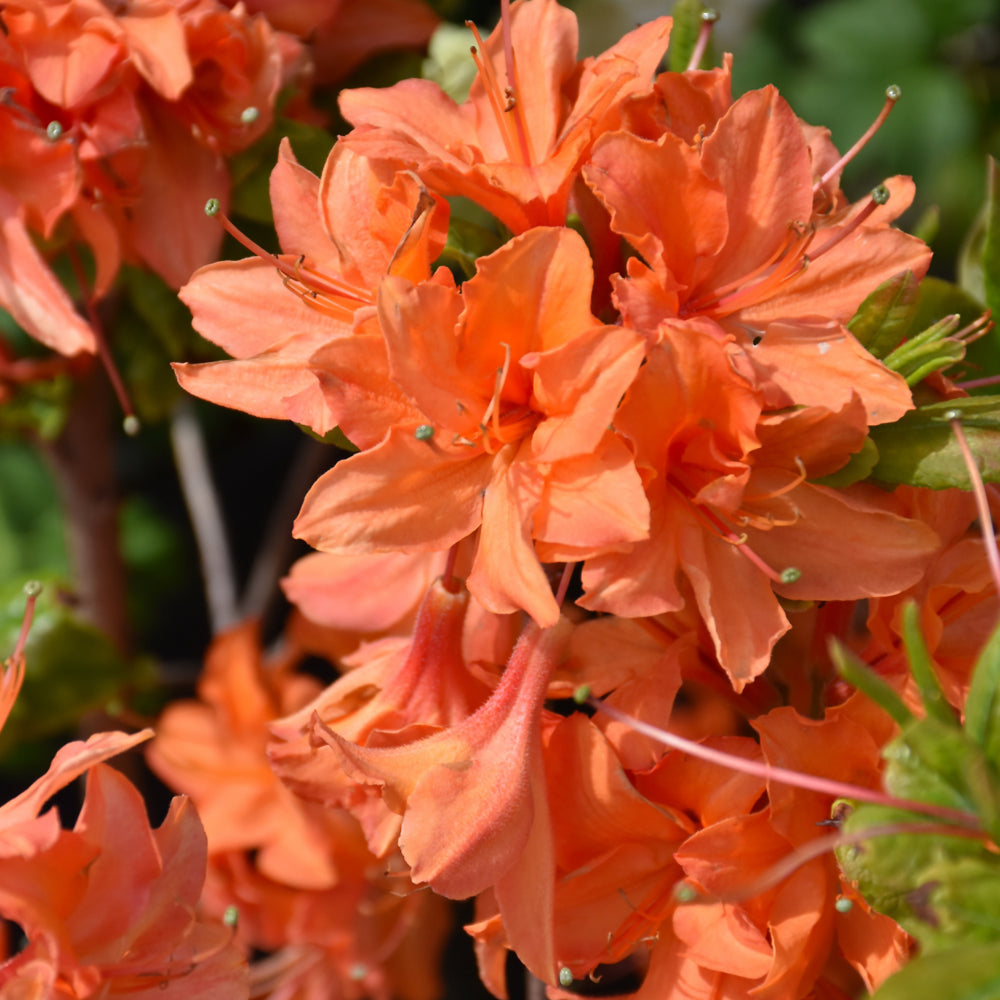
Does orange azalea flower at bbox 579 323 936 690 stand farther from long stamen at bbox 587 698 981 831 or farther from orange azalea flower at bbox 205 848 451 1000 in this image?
orange azalea flower at bbox 205 848 451 1000

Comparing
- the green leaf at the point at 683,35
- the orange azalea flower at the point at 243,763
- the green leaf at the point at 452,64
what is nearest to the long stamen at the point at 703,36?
the green leaf at the point at 683,35

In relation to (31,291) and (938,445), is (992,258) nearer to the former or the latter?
(938,445)

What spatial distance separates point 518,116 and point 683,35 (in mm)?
146

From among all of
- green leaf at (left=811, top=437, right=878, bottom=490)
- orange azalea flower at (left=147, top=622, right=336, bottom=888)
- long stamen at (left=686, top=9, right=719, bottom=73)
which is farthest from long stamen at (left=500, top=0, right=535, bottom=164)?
orange azalea flower at (left=147, top=622, right=336, bottom=888)

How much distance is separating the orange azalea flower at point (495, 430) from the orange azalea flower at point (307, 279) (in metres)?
0.03

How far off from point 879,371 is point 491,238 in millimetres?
226

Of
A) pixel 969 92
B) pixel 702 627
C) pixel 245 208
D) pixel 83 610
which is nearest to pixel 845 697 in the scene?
pixel 702 627

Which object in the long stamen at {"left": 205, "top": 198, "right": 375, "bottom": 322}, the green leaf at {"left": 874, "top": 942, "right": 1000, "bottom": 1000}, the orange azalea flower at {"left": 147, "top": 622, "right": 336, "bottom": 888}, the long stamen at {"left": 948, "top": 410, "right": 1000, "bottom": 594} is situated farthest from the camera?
the orange azalea flower at {"left": 147, "top": 622, "right": 336, "bottom": 888}

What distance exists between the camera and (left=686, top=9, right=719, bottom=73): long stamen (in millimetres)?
683

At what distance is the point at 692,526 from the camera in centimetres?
58

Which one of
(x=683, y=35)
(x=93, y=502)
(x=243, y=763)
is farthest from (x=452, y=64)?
(x=243, y=763)

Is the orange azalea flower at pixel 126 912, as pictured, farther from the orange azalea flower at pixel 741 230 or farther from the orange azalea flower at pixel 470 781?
the orange azalea flower at pixel 741 230

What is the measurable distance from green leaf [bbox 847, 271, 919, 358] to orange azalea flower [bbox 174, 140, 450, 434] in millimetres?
207

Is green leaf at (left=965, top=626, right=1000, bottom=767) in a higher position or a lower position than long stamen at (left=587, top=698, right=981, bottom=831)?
higher
